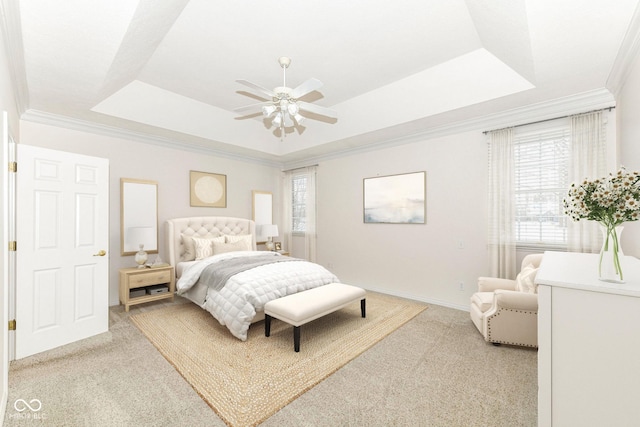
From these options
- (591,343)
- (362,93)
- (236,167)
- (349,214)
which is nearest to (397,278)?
(349,214)

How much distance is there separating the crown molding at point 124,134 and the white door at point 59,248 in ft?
3.97

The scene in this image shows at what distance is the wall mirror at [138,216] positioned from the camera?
4041 mm

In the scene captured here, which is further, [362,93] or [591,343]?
[362,93]

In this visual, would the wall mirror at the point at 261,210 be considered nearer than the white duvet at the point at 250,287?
No

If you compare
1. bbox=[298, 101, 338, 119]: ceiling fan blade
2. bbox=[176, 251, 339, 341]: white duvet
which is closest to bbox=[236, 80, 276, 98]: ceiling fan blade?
bbox=[298, 101, 338, 119]: ceiling fan blade

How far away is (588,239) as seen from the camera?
119 inches

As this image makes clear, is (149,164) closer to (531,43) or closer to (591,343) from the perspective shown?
(531,43)

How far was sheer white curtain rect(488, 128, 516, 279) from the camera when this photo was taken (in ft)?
11.5

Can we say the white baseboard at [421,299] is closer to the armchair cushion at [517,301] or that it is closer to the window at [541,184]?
the window at [541,184]

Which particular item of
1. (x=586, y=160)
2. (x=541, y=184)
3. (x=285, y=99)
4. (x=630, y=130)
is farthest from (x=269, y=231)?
(x=630, y=130)

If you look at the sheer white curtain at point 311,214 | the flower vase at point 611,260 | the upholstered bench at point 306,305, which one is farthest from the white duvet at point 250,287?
the flower vase at point 611,260

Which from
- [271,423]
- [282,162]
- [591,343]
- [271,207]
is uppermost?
[282,162]

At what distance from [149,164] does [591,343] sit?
5371mm

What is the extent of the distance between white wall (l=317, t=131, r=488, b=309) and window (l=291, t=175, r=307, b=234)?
0.68 m
